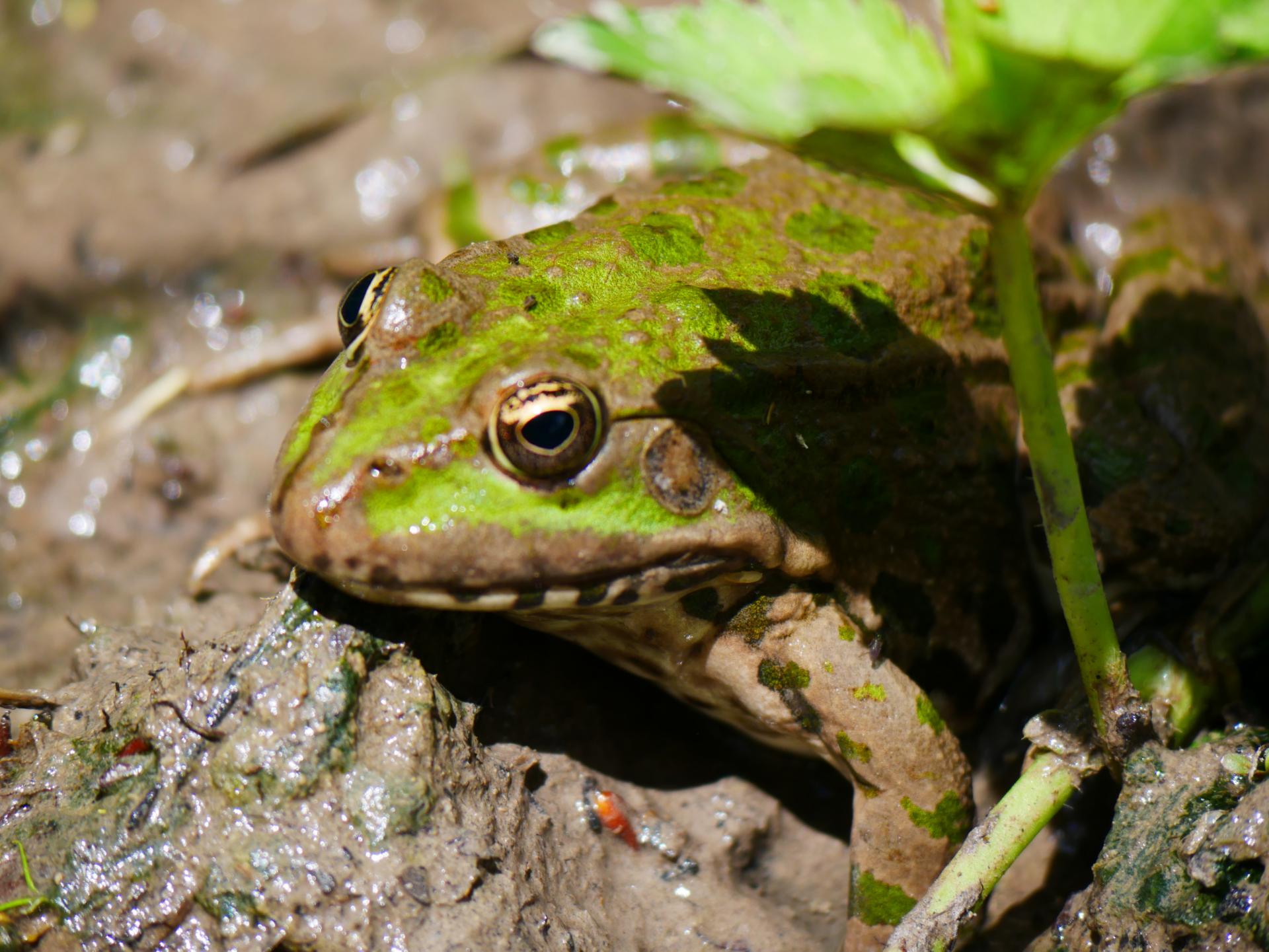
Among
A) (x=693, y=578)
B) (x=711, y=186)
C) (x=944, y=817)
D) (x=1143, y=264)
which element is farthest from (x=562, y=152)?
(x=944, y=817)

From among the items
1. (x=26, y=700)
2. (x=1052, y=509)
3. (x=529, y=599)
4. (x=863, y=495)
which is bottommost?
(x=26, y=700)

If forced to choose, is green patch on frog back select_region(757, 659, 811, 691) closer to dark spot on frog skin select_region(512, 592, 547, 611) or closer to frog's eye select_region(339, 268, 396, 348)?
dark spot on frog skin select_region(512, 592, 547, 611)

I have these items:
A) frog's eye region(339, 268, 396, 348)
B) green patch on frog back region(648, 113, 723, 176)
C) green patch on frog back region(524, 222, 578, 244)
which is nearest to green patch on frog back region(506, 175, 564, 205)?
green patch on frog back region(648, 113, 723, 176)

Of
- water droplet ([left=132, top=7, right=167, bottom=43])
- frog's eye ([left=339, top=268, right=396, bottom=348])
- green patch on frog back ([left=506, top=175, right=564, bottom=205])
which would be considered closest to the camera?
frog's eye ([left=339, top=268, right=396, bottom=348])

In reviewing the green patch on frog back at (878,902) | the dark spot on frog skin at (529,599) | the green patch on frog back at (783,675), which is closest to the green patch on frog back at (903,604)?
the green patch on frog back at (783,675)

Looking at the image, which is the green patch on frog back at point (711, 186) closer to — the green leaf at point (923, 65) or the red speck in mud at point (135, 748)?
the green leaf at point (923, 65)

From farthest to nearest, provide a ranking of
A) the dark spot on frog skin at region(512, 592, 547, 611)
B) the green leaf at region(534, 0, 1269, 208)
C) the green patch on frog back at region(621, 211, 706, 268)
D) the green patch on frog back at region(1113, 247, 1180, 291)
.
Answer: the green patch on frog back at region(1113, 247, 1180, 291) → the green patch on frog back at region(621, 211, 706, 268) → the dark spot on frog skin at region(512, 592, 547, 611) → the green leaf at region(534, 0, 1269, 208)

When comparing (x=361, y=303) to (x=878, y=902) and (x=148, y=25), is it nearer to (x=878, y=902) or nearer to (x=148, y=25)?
(x=878, y=902)

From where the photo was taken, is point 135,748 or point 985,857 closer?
point 985,857
